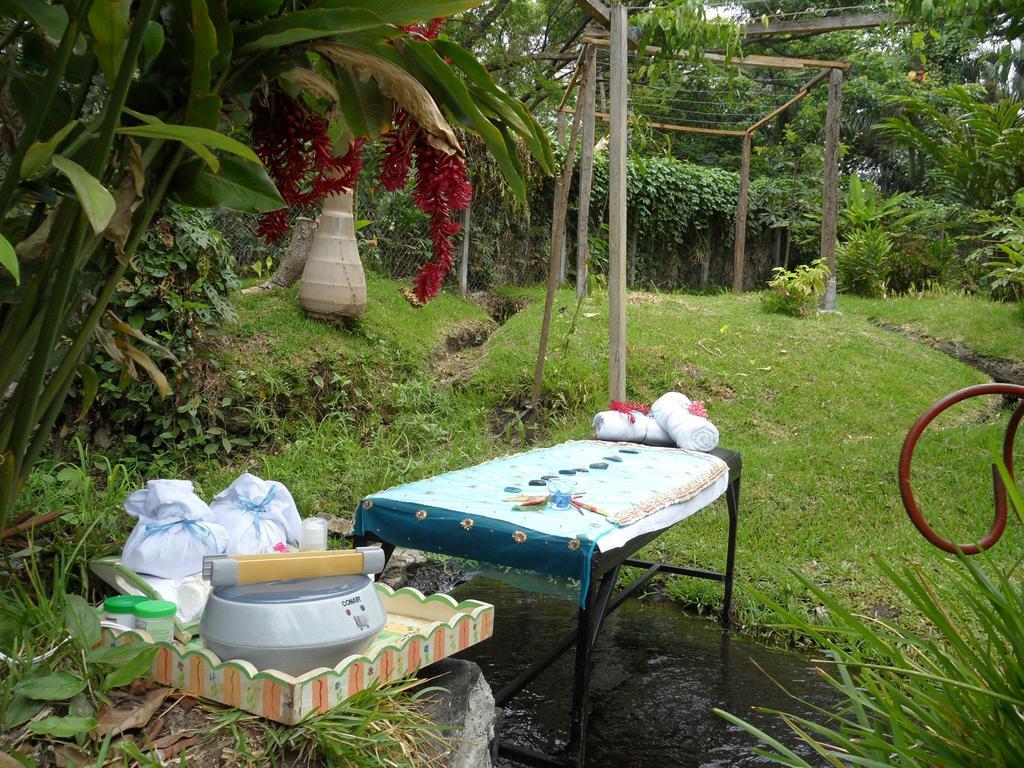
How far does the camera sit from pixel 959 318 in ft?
29.8

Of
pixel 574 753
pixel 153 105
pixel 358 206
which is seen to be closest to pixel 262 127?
pixel 153 105

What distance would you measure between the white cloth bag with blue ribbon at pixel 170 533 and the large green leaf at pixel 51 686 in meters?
0.72

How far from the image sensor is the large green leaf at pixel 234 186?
135cm

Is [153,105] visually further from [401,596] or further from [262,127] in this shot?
[401,596]

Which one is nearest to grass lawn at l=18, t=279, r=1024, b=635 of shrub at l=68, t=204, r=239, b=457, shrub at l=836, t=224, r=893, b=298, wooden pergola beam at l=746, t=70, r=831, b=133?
shrub at l=68, t=204, r=239, b=457

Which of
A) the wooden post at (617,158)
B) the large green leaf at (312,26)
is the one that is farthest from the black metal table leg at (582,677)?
the wooden post at (617,158)

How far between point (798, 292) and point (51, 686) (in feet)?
28.9

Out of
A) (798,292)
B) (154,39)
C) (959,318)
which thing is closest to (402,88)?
(154,39)

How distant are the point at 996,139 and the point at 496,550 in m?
9.77

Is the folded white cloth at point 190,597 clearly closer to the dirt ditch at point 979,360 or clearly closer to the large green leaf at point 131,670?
the large green leaf at point 131,670

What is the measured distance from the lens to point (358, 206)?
8.02 m

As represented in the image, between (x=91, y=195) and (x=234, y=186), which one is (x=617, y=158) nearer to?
(x=234, y=186)

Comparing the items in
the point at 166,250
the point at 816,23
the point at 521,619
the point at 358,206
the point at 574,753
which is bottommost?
the point at 521,619

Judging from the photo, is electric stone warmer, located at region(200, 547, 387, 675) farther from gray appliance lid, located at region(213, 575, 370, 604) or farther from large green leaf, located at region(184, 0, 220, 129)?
large green leaf, located at region(184, 0, 220, 129)
